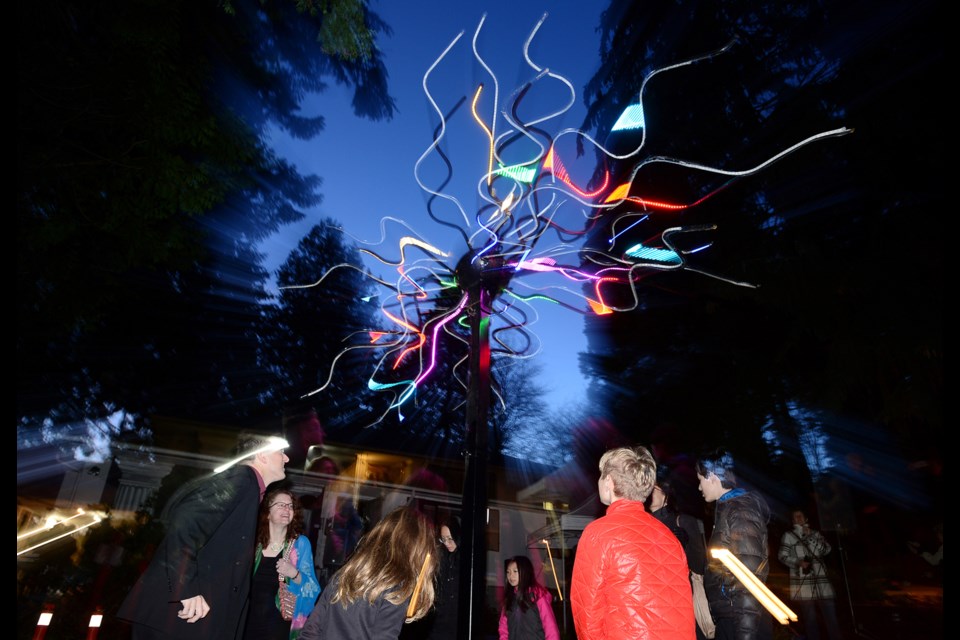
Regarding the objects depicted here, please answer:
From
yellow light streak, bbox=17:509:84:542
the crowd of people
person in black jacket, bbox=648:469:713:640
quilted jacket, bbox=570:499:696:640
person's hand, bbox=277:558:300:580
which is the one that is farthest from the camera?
yellow light streak, bbox=17:509:84:542

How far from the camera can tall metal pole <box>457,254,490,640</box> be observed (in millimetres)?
2389

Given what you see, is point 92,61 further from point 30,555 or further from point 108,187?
point 30,555

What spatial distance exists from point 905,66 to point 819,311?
3591 millimetres

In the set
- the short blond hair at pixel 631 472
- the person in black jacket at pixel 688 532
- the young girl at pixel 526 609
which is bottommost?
the young girl at pixel 526 609

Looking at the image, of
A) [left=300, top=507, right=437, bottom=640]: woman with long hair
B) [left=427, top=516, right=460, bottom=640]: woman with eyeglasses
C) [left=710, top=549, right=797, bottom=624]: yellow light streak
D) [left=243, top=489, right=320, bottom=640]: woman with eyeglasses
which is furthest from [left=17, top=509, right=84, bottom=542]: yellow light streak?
[left=710, top=549, right=797, bottom=624]: yellow light streak

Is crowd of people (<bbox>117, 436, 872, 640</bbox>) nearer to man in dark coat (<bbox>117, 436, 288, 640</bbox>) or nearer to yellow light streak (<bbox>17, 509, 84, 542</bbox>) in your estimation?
man in dark coat (<bbox>117, 436, 288, 640</bbox>)

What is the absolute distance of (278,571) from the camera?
3928mm

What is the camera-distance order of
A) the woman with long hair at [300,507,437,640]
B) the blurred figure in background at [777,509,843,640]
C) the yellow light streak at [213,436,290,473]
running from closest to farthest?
the woman with long hair at [300,507,437,640] < the yellow light streak at [213,436,290,473] < the blurred figure in background at [777,509,843,640]

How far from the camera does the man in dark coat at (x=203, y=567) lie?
2670 mm

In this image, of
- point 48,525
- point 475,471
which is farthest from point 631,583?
point 48,525

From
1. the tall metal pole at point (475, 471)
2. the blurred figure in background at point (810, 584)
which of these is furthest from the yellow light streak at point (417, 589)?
the blurred figure in background at point (810, 584)

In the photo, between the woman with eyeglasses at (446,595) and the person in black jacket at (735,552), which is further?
the woman with eyeglasses at (446,595)

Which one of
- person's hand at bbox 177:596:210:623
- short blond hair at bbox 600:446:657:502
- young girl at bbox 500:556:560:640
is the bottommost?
young girl at bbox 500:556:560:640

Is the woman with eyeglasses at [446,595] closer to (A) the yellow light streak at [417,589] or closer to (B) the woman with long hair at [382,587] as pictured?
(A) the yellow light streak at [417,589]
